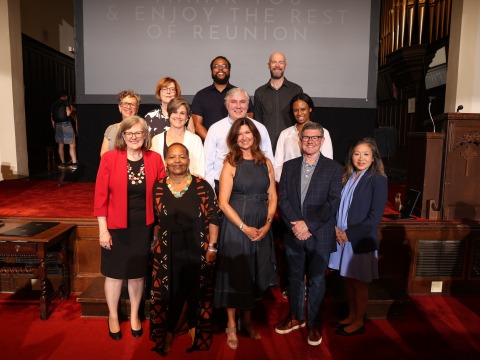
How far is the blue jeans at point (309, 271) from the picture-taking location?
2.54m

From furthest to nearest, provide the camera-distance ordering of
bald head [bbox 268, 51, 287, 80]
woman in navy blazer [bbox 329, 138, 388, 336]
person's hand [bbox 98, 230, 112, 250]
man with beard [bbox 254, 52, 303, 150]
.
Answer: man with beard [bbox 254, 52, 303, 150], bald head [bbox 268, 51, 287, 80], woman in navy blazer [bbox 329, 138, 388, 336], person's hand [bbox 98, 230, 112, 250]

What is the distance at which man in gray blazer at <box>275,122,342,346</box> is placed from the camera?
2482mm

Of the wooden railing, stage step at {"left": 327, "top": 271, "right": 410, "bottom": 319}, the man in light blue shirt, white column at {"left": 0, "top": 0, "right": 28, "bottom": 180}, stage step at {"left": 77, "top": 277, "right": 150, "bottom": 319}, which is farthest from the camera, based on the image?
the wooden railing

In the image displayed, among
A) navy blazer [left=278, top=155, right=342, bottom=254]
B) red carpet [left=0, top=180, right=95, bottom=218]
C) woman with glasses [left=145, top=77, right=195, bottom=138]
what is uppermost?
woman with glasses [left=145, top=77, right=195, bottom=138]

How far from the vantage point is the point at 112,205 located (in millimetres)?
2436

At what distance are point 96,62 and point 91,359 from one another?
431 cm

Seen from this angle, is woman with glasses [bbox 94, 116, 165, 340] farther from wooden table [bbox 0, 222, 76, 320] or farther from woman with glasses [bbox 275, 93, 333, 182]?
woman with glasses [bbox 275, 93, 333, 182]

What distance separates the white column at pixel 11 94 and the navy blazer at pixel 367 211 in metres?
5.65

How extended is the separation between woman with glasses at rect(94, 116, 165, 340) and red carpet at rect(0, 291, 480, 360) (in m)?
0.36

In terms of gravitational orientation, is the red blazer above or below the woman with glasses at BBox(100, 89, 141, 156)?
below

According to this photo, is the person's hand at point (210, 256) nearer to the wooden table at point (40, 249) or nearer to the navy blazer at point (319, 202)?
the navy blazer at point (319, 202)

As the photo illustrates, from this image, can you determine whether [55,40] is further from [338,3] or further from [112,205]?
[112,205]

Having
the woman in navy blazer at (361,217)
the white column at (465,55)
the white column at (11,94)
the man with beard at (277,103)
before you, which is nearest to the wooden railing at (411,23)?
the white column at (465,55)

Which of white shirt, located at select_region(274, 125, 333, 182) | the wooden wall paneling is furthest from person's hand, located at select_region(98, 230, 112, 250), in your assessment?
the wooden wall paneling
